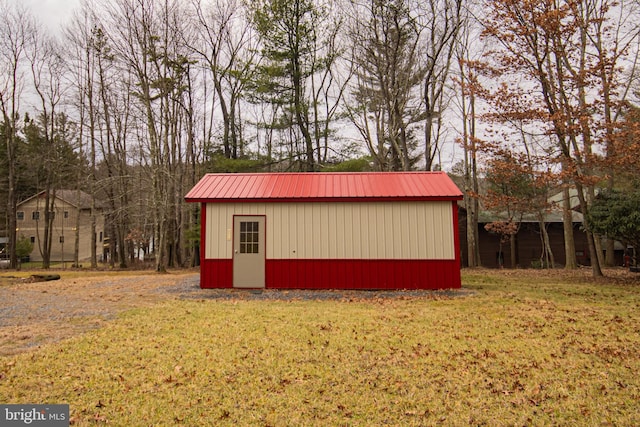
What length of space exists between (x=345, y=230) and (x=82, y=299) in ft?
21.6

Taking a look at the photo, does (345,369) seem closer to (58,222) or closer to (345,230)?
(345,230)

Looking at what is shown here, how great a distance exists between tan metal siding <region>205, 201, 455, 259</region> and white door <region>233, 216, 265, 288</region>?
0.17 m

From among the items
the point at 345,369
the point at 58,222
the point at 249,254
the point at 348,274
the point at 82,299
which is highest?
the point at 58,222

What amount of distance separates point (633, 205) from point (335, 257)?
8403 millimetres

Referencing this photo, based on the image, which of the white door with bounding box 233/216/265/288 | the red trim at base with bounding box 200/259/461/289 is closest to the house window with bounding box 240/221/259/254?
the white door with bounding box 233/216/265/288

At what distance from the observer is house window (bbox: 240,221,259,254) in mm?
11269

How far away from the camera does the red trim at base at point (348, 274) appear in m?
10.8

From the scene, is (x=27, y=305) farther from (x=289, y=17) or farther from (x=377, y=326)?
(x=289, y=17)

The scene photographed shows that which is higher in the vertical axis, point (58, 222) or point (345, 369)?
point (58, 222)

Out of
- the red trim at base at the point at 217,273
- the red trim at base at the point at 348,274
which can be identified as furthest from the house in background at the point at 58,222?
the red trim at base at the point at 348,274

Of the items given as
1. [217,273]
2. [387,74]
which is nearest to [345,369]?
[217,273]

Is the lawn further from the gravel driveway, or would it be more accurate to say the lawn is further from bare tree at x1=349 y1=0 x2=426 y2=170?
bare tree at x1=349 y1=0 x2=426 y2=170

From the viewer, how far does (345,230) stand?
11062 millimetres

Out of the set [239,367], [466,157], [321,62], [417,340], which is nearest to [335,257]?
[417,340]
